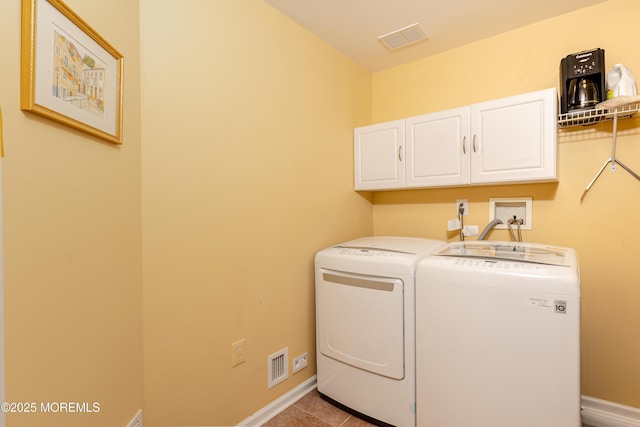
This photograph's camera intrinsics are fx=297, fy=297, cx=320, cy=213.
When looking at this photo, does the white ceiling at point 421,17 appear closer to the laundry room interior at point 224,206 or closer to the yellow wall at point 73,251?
the laundry room interior at point 224,206

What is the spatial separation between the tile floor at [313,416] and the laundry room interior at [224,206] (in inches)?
3.6

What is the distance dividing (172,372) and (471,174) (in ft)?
6.15

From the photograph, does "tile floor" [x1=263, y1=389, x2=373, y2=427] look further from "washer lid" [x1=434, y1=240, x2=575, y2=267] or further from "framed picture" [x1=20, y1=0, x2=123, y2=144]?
"framed picture" [x1=20, y1=0, x2=123, y2=144]

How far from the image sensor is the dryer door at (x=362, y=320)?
1515 mm

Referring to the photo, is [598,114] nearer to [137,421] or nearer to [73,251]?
[73,251]

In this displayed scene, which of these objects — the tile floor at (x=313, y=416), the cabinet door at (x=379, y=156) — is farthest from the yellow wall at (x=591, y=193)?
the tile floor at (x=313, y=416)

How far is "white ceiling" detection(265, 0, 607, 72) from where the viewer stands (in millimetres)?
1666

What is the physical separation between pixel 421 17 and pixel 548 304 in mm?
1679

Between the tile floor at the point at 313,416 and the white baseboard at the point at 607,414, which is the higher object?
the white baseboard at the point at 607,414

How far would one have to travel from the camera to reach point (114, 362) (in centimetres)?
102

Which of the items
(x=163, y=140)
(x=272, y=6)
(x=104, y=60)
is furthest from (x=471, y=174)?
(x=104, y=60)

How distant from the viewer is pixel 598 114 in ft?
4.95

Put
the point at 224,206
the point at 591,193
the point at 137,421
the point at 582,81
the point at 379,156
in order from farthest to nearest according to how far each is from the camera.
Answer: the point at 379,156
the point at 591,193
the point at 582,81
the point at 224,206
the point at 137,421

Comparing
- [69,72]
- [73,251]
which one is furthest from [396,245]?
[69,72]
